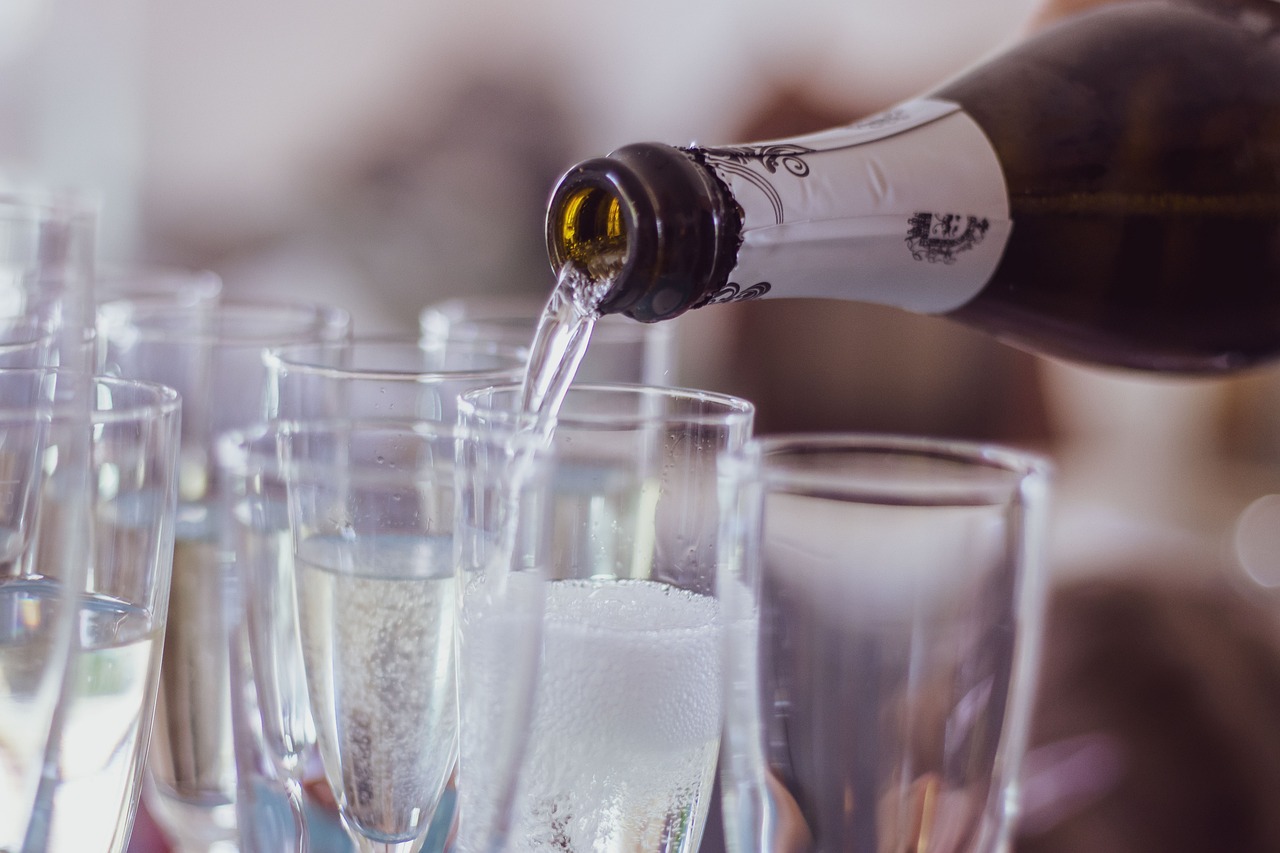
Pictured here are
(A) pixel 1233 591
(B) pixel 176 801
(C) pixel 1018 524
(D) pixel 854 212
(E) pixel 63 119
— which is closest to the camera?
(C) pixel 1018 524

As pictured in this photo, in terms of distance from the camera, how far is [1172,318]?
2.64 feet

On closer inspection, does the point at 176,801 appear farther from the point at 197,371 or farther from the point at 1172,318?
the point at 1172,318

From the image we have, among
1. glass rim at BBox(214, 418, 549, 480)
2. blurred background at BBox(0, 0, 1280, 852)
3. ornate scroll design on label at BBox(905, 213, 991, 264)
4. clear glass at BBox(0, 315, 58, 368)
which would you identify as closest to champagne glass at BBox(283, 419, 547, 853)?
glass rim at BBox(214, 418, 549, 480)

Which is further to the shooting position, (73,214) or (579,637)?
(73,214)

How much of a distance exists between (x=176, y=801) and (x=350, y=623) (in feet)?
0.96

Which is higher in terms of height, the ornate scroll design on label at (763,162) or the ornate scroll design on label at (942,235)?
the ornate scroll design on label at (763,162)

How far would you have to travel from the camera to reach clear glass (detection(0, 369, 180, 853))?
43 centimetres

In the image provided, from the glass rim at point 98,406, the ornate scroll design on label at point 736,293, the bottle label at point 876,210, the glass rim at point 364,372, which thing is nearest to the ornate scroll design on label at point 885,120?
the bottle label at point 876,210

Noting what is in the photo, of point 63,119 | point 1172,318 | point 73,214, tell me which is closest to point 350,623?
point 73,214

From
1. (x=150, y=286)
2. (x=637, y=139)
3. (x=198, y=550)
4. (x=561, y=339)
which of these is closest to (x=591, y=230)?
(x=561, y=339)

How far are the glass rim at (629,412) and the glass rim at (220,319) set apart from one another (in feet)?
0.73

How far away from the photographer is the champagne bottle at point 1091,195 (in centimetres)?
65

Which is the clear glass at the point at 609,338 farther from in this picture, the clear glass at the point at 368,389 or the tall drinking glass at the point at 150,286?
the clear glass at the point at 368,389

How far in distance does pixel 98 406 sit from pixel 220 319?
35cm
